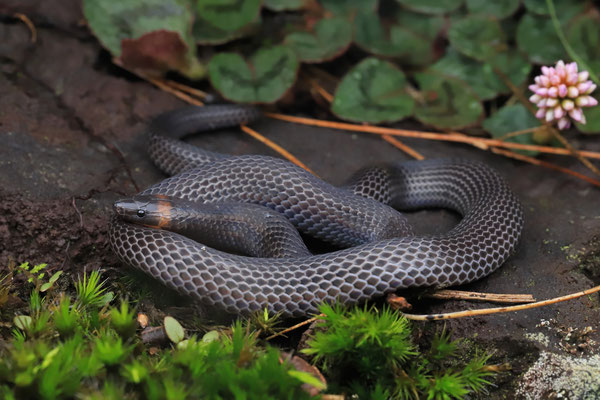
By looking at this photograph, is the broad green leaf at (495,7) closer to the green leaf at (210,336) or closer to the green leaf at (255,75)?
the green leaf at (255,75)

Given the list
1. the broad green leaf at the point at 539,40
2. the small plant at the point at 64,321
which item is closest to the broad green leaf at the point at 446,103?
the broad green leaf at the point at 539,40

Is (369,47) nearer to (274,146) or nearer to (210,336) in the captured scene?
(274,146)

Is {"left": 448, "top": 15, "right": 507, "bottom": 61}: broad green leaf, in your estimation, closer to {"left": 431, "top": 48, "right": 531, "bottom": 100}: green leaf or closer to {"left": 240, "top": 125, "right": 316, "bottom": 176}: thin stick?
{"left": 431, "top": 48, "right": 531, "bottom": 100}: green leaf

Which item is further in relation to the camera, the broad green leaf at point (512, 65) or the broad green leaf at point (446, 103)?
the broad green leaf at point (512, 65)

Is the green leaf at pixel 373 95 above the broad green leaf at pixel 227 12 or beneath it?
beneath

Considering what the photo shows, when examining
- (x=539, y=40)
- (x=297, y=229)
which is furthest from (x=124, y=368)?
(x=539, y=40)

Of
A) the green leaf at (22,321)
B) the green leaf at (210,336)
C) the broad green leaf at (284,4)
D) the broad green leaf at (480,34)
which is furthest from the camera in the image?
the broad green leaf at (284,4)

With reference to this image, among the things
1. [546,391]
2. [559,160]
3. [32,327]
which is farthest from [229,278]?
[559,160]

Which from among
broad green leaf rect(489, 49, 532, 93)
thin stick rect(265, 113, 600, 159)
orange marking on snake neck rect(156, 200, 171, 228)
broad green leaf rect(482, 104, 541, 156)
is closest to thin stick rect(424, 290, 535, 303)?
orange marking on snake neck rect(156, 200, 171, 228)
